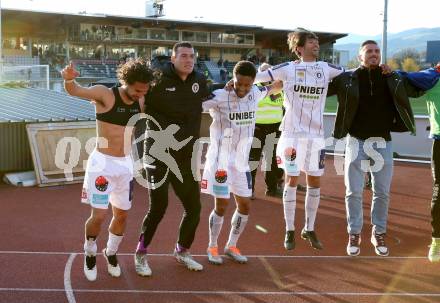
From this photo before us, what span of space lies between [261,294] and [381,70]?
2.60 m

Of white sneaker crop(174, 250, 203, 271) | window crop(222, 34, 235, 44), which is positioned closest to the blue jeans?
white sneaker crop(174, 250, 203, 271)

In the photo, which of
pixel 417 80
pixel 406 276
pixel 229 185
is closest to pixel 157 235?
pixel 229 185

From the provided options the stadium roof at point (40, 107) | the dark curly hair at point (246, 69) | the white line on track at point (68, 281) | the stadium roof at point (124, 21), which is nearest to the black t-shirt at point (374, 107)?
the dark curly hair at point (246, 69)

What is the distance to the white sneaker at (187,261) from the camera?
18.6 feet

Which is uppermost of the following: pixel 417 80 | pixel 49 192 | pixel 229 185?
pixel 417 80

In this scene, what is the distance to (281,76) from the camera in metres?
6.15

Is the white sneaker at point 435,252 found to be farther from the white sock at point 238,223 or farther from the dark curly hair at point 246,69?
the dark curly hair at point 246,69

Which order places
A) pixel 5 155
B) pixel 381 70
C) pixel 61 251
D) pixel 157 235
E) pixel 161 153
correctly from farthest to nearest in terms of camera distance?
pixel 5 155 < pixel 157 235 < pixel 61 251 < pixel 381 70 < pixel 161 153

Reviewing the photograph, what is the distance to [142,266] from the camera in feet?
18.2

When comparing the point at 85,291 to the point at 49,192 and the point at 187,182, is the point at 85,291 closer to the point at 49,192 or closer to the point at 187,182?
the point at 187,182

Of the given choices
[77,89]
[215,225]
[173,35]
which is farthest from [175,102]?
[173,35]

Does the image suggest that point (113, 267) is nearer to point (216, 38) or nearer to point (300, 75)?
point (300, 75)

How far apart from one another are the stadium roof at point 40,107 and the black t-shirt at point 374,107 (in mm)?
6860

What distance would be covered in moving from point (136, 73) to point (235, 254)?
7.14 feet
